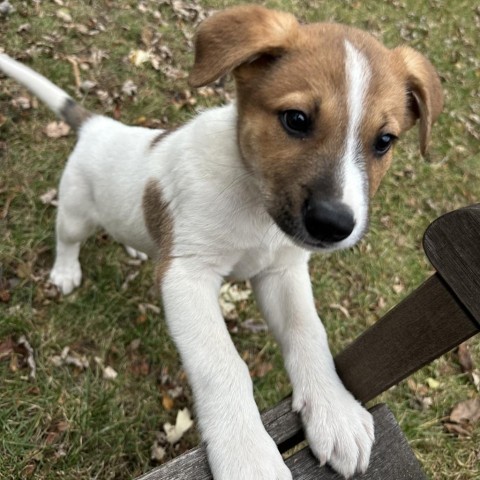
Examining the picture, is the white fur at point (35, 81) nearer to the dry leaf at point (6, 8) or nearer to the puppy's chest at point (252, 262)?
the puppy's chest at point (252, 262)

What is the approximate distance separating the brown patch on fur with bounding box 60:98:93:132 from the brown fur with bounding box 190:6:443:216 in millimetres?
1792

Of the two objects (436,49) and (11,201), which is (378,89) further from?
(436,49)

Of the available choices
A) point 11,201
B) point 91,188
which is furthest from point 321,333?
point 11,201

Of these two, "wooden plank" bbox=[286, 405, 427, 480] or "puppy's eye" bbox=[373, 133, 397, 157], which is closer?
"wooden plank" bbox=[286, 405, 427, 480]

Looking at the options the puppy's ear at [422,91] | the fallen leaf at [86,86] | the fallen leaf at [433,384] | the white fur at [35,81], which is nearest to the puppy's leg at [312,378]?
the puppy's ear at [422,91]

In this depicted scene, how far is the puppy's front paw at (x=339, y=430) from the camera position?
2689mm

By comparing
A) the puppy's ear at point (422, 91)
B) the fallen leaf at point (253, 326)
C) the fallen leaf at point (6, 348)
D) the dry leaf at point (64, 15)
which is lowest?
the fallen leaf at point (6, 348)

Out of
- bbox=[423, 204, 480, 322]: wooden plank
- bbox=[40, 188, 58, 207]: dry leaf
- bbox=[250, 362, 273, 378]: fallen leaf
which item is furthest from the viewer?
bbox=[40, 188, 58, 207]: dry leaf

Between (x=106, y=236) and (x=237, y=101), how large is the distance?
2.62 m

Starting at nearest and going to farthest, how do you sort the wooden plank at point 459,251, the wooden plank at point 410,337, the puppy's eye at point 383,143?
1. the wooden plank at point 459,251
2. the wooden plank at point 410,337
3. the puppy's eye at point 383,143

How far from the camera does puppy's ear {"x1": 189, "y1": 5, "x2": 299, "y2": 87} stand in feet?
9.25

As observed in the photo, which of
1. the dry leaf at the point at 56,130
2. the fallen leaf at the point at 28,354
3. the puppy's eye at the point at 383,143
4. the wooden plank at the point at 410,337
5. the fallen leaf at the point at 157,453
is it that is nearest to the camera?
the wooden plank at the point at 410,337

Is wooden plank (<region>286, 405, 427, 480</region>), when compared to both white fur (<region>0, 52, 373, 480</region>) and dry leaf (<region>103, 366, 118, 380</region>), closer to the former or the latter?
white fur (<region>0, 52, 373, 480</region>)

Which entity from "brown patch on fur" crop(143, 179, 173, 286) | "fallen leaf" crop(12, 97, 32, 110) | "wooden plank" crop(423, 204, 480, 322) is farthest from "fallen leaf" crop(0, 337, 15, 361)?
"wooden plank" crop(423, 204, 480, 322)
